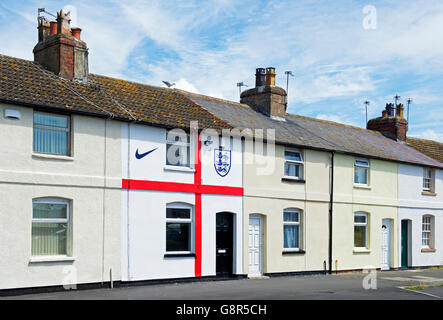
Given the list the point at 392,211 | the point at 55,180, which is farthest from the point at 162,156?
the point at 392,211

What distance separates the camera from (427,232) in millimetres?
31438

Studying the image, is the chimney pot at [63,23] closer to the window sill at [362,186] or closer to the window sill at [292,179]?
the window sill at [292,179]

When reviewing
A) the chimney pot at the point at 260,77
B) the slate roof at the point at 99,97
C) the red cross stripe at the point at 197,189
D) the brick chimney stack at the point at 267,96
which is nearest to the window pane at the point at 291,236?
the red cross stripe at the point at 197,189

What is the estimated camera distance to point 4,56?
63.2 feet

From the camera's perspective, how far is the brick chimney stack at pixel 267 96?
2777 centimetres

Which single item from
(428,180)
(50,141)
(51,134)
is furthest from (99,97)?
(428,180)

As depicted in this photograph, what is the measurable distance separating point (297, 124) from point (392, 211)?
6.32 m

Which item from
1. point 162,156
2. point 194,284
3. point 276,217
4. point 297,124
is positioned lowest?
point 194,284

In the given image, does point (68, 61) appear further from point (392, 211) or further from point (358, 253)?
point (392, 211)

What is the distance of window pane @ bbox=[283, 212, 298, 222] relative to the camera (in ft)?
79.3

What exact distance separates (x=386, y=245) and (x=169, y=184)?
44.1ft

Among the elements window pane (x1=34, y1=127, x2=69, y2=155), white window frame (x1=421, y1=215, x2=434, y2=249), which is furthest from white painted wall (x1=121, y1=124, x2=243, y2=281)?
white window frame (x1=421, y1=215, x2=434, y2=249)

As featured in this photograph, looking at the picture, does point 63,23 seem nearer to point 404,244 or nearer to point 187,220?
point 187,220
